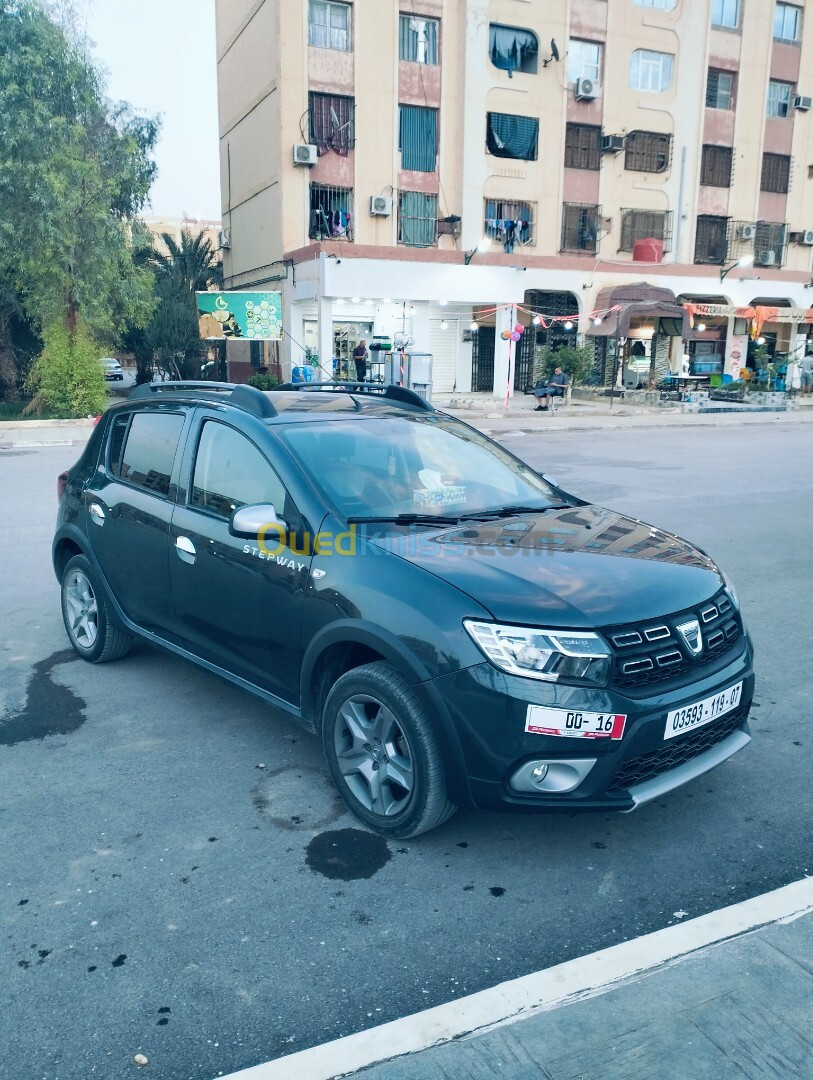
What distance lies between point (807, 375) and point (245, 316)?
69.1 ft

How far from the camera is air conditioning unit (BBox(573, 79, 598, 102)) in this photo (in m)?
31.6

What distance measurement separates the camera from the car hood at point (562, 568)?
3.26 m

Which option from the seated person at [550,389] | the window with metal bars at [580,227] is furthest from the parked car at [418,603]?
the window with metal bars at [580,227]

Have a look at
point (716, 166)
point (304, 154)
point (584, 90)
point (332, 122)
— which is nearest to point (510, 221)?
point (584, 90)

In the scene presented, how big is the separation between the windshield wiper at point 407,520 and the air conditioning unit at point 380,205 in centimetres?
2748

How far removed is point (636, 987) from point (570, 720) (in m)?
0.85

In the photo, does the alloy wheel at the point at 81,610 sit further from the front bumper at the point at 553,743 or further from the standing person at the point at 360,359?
the standing person at the point at 360,359

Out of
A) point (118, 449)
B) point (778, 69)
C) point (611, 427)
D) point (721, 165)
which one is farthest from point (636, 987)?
point (778, 69)

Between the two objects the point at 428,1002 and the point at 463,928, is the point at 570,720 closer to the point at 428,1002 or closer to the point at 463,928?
the point at 463,928

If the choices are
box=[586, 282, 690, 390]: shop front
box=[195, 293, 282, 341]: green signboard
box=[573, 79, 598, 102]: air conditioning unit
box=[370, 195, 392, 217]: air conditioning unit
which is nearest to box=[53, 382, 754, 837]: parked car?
box=[195, 293, 282, 341]: green signboard

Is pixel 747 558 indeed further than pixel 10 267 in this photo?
No

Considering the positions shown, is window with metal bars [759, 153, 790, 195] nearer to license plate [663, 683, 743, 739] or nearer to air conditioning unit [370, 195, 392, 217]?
air conditioning unit [370, 195, 392, 217]

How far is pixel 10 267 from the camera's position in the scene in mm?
23328

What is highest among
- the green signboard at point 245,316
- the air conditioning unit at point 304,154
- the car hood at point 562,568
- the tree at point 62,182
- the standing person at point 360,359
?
the air conditioning unit at point 304,154
